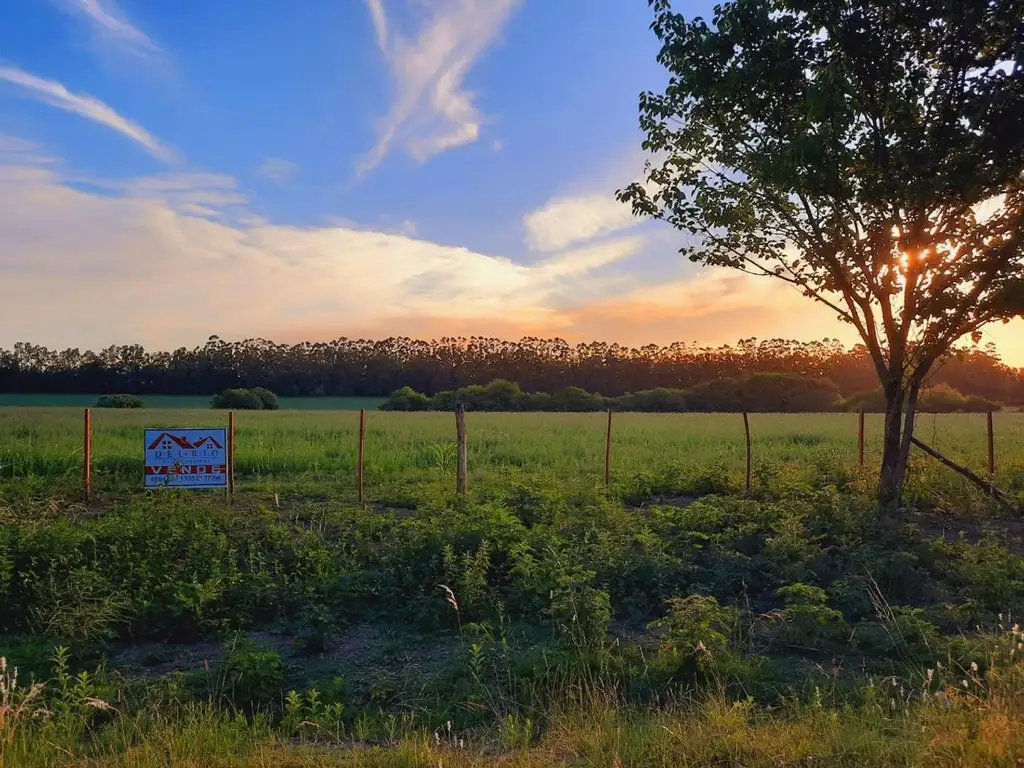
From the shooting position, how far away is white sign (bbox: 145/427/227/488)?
40.5 feet

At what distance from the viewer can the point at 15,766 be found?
3904 mm

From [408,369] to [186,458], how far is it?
218 ft

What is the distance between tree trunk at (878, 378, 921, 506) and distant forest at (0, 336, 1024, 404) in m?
59.0

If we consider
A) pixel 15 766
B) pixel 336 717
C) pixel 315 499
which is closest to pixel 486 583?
pixel 336 717

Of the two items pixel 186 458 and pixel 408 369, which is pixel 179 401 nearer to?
pixel 408 369

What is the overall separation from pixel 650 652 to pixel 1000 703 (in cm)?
239

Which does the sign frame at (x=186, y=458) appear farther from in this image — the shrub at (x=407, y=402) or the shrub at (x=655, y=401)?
the shrub at (x=655, y=401)

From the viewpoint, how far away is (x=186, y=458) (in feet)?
41.2

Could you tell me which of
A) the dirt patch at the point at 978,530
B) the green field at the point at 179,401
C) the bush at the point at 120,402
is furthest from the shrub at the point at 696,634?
the bush at the point at 120,402

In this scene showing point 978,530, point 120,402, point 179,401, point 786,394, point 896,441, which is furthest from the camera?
point 786,394

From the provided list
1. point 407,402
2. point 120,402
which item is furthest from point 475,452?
point 407,402

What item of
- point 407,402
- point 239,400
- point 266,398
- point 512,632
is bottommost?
point 512,632

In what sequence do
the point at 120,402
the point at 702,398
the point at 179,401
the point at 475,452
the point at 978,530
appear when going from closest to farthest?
the point at 978,530 < the point at 475,452 < the point at 120,402 < the point at 179,401 < the point at 702,398

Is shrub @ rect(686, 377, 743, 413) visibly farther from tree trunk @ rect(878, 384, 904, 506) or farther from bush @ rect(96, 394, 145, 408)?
tree trunk @ rect(878, 384, 904, 506)
